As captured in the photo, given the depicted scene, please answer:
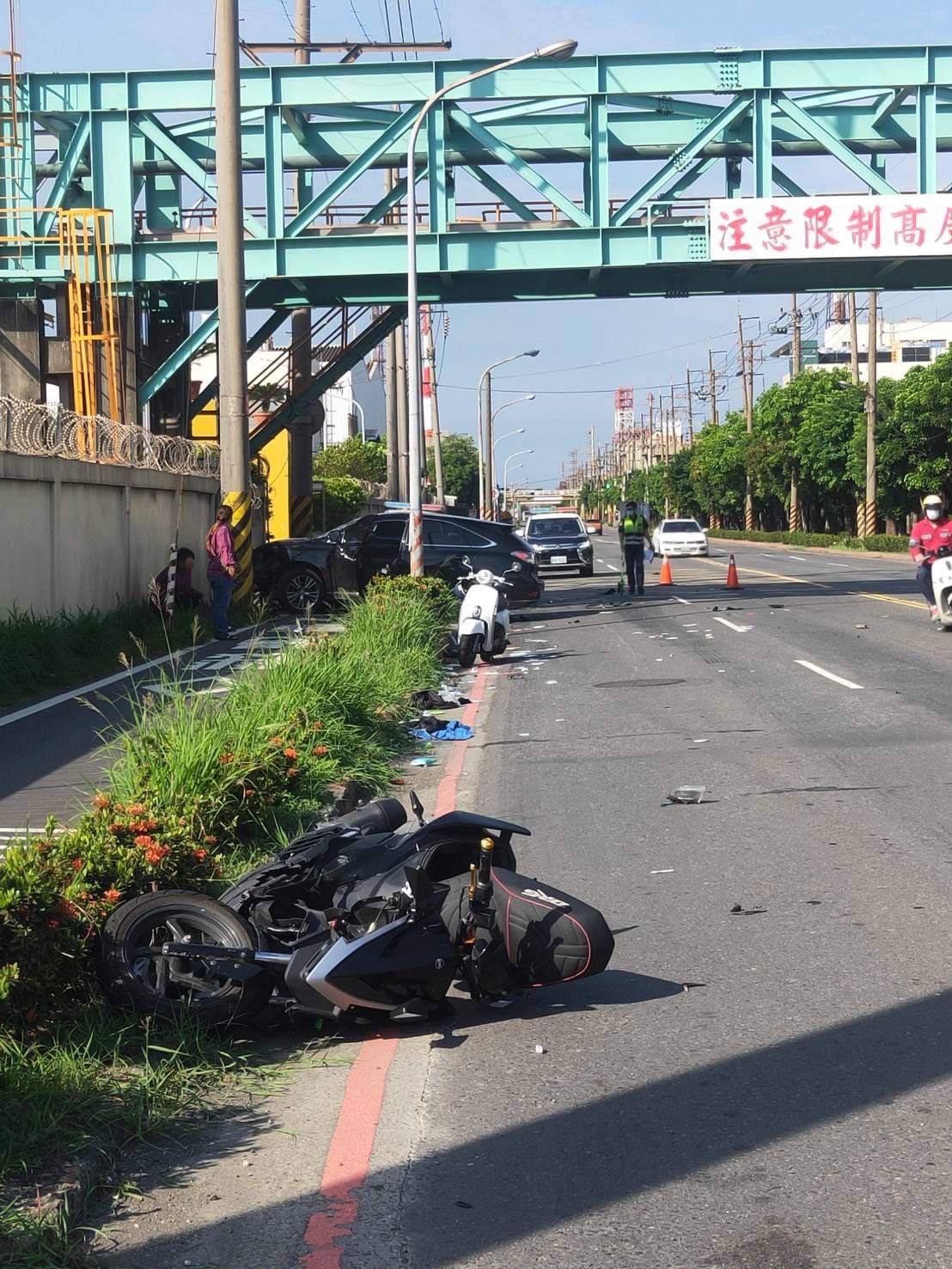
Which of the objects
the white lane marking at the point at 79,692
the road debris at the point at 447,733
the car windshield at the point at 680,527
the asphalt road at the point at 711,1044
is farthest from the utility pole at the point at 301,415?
the car windshield at the point at 680,527

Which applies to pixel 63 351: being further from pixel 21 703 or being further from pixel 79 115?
pixel 21 703

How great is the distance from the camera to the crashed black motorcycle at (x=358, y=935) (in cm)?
530

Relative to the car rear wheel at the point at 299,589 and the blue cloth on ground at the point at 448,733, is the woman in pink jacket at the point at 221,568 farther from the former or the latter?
the blue cloth on ground at the point at 448,733

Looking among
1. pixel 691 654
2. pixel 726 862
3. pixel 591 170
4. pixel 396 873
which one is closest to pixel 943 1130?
pixel 396 873

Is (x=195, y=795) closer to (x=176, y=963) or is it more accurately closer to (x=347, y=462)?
(x=176, y=963)

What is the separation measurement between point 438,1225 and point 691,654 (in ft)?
51.4

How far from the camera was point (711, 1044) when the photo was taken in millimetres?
5375

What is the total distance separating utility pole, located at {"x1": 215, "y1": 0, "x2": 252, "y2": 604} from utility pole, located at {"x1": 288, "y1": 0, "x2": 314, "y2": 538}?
6.01 metres

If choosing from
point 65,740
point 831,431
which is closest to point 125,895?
point 65,740

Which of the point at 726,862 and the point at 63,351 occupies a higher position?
the point at 63,351

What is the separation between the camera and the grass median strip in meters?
4.43

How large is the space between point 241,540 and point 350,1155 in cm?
2008

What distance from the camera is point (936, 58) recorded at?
25.8 meters

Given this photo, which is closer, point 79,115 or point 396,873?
point 396,873
